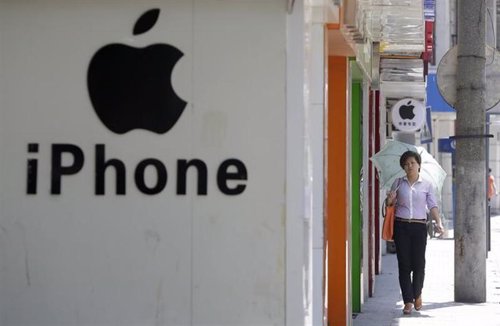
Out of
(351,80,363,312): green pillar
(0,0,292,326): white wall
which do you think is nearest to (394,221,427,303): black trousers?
(351,80,363,312): green pillar

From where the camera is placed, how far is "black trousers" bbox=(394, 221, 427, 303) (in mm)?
13875

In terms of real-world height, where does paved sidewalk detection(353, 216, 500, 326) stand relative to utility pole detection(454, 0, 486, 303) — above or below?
below

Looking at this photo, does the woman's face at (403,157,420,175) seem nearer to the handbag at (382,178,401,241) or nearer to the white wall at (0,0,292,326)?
the handbag at (382,178,401,241)

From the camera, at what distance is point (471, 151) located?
15.2 metres

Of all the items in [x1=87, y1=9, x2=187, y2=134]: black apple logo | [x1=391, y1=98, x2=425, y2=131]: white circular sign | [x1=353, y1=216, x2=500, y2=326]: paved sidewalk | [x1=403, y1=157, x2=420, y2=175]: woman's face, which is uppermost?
[x1=391, y1=98, x2=425, y2=131]: white circular sign

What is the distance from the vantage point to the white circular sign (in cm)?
2489

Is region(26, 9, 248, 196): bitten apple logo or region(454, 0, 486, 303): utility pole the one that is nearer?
region(26, 9, 248, 196): bitten apple logo

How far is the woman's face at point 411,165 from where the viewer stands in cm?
1391

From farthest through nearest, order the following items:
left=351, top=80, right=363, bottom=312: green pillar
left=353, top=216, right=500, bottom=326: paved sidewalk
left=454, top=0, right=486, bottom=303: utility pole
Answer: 1. left=454, top=0, right=486, bottom=303: utility pole
2. left=351, top=80, right=363, bottom=312: green pillar
3. left=353, top=216, right=500, bottom=326: paved sidewalk

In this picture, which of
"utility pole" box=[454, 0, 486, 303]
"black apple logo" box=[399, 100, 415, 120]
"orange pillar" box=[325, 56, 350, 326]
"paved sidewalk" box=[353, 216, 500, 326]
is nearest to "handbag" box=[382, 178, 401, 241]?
"paved sidewalk" box=[353, 216, 500, 326]

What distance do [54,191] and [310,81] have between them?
215 centimetres

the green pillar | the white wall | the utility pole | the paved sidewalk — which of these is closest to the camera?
the white wall

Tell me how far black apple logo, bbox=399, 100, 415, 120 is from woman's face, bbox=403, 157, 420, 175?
36.5ft

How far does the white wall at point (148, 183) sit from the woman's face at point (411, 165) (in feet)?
17.8
